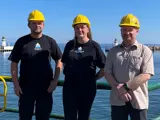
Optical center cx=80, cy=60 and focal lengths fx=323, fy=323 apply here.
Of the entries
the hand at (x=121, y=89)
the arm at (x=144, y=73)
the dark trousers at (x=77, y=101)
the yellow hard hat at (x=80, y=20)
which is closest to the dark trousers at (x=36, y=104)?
the dark trousers at (x=77, y=101)

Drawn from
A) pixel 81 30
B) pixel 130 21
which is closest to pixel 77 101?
pixel 81 30

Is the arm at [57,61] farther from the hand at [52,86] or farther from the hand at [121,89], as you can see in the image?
the hand at [121,89]

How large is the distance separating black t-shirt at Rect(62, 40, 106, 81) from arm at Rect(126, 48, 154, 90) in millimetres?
813

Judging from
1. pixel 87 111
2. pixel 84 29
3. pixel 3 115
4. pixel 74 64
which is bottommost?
pixel 3 115

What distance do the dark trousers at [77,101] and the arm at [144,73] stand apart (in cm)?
88

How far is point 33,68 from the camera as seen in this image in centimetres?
467

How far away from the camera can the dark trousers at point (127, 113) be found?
3842 millimetres

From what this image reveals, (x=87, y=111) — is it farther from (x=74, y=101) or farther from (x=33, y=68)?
(x=33, y=68)

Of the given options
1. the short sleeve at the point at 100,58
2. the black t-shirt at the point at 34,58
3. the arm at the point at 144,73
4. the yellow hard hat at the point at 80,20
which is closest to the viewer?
the arm at the point at 144,73

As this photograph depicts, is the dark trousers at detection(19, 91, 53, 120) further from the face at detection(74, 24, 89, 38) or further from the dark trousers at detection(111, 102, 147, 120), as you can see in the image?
the dark trousers at detection(111, 102, 147, 120)

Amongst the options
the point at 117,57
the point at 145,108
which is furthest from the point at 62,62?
the point at 145,108

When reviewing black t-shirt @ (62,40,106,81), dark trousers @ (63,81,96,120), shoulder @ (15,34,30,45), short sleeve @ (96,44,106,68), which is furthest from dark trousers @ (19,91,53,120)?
short sleeve @ (96,44,106,68)

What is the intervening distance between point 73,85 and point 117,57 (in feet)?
2.86

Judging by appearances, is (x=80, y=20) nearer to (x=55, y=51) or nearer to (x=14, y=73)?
(x=55, y=51)
